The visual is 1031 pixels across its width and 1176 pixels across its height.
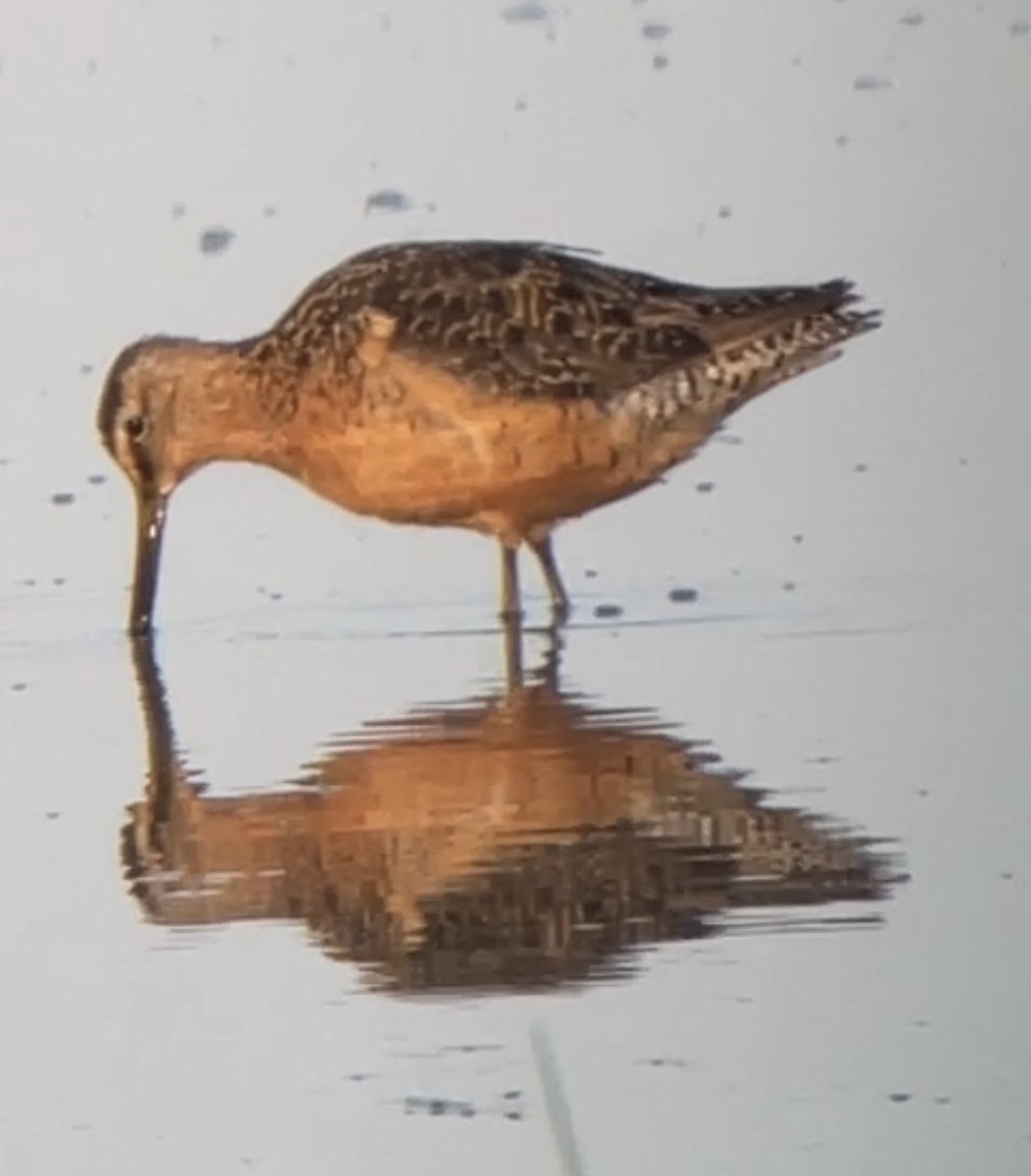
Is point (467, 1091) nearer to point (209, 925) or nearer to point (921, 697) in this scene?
point (209, 925)

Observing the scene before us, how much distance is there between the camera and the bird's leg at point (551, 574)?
5.73 ft

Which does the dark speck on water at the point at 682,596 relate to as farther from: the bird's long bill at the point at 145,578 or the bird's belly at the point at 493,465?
the bird's long bill at the point at 145,578

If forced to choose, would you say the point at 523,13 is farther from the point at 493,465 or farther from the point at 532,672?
the point at 532,672

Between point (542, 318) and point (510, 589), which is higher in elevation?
point (542, 318)

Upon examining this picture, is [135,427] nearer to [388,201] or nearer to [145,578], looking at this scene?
[145,578]

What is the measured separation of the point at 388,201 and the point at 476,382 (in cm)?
11

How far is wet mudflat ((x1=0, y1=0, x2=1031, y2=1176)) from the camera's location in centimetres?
167

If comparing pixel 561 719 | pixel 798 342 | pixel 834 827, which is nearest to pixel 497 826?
pixel 561 719

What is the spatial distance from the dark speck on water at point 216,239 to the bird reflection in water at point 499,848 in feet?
0.72

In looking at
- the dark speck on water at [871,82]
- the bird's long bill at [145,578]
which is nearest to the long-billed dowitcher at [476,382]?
the bird's long bill at [145,578]

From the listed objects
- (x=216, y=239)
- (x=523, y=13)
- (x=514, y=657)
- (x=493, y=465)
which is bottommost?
(x=514, y=657)

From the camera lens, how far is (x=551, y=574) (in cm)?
175

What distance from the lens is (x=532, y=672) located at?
174 cm

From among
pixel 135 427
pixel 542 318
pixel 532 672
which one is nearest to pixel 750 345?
pixel 542 318
